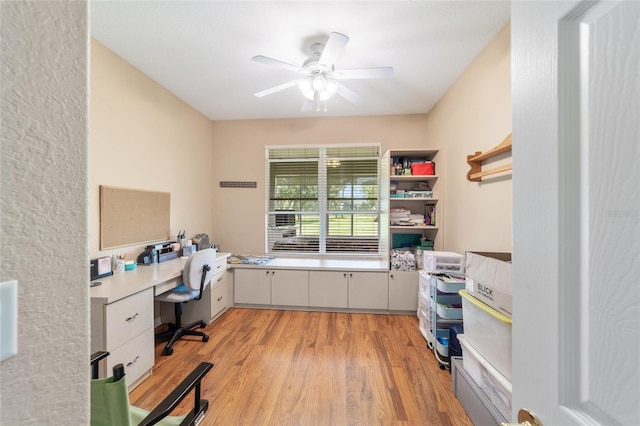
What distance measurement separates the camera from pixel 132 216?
2.40 m

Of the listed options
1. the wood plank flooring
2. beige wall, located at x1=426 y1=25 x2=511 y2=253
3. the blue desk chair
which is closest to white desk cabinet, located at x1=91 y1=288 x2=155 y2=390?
the wood plank flooring

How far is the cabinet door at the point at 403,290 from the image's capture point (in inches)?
116

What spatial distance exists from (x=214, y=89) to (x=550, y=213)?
327 cm

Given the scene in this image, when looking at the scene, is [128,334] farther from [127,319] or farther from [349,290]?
[349,290]

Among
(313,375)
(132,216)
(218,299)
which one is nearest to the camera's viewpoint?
(313,375)

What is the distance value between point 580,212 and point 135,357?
250 cm

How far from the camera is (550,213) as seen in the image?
466mm

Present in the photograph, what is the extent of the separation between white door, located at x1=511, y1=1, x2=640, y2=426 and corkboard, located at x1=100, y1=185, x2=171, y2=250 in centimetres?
281

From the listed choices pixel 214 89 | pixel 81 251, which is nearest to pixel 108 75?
pixel 214 89

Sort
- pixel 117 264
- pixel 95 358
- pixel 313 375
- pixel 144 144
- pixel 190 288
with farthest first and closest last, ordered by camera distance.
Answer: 1. pixel 144 144
2. pixel 190 288
3. pixel 117 264
4. pixel 313 375
5. pixel 95 358

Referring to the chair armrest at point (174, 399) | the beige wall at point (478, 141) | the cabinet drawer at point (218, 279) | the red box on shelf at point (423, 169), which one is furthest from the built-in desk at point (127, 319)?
the red box on shelf at point (423, 169)

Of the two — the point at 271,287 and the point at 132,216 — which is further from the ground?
the point at 132,216

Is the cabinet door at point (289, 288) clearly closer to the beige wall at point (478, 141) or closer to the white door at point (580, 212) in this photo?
the beige wall at point (478, 141)

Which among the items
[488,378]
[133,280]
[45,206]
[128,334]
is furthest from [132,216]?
[488,378]
